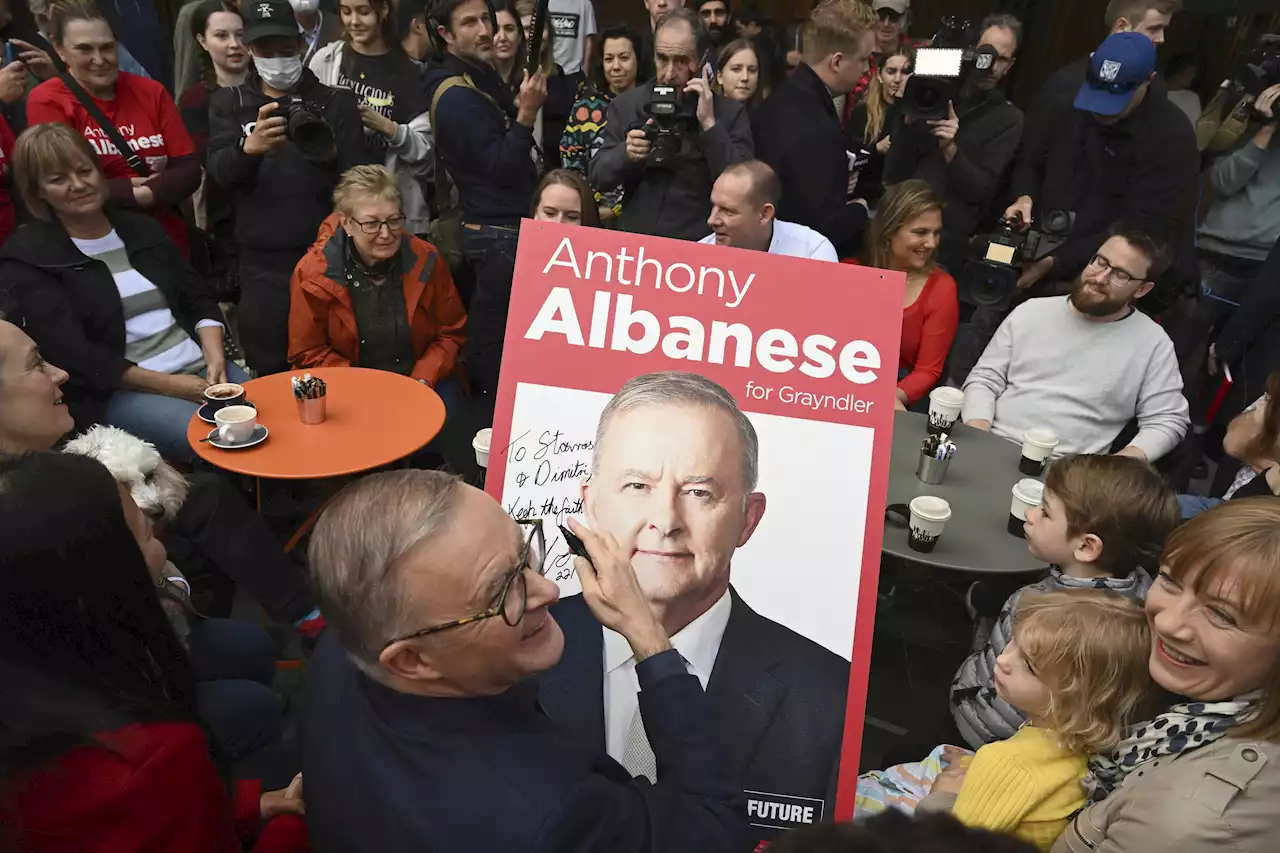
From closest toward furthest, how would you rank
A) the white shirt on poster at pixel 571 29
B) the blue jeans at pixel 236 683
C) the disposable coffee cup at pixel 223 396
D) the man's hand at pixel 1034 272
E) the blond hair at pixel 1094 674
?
the blond hair at pixel 1094 674, the blue jeans at pixel 236 683, the disposable coffee cup at pixel 223 396, the man's hand at pixel 1034 272, the white shirt on poster at pixel 571 29

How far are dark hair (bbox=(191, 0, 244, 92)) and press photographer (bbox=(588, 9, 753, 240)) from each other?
71.8 inches

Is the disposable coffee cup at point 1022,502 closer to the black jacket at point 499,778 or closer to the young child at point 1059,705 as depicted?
the young child at point 1059,705

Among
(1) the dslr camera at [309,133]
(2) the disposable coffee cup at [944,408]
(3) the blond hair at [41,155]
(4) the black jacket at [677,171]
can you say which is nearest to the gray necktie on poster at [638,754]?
(2) the disposable coffee cup at [944,408]

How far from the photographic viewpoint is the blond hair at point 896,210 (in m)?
3.12

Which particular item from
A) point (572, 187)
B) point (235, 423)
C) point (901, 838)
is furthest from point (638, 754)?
point (572, 187)

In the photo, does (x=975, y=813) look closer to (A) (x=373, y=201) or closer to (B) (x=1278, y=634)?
(B) (x=1278, y=634)

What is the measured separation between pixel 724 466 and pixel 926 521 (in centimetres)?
107

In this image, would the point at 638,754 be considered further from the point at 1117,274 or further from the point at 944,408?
the point at 1117,274

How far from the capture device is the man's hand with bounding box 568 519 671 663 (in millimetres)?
1188

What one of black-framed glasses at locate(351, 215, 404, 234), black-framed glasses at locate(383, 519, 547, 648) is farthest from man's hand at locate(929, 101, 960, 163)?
black-framed glasses at locate(383, 519, 547, 648)

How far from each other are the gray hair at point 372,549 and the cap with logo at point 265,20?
2978 millimetres

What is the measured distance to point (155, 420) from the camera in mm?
3092

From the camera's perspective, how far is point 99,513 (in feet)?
4.14

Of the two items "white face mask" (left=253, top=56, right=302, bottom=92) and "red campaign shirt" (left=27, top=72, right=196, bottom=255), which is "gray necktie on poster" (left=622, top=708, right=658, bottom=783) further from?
"red campaign shirt" (left=27, top=72, right=196, bottom=255)
